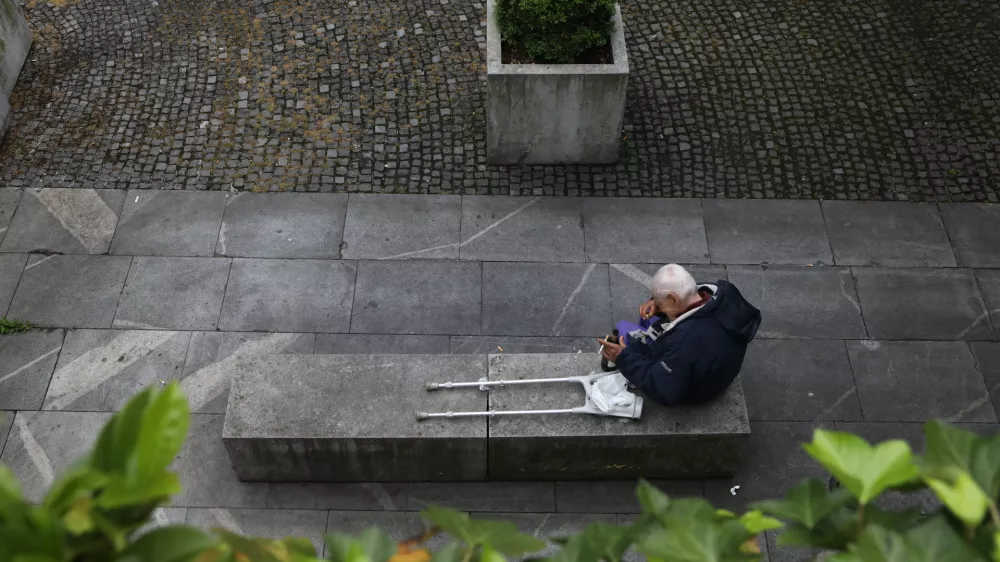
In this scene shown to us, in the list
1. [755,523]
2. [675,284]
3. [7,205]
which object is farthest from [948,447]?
[7,205]

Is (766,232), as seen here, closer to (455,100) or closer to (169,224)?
(455,100)

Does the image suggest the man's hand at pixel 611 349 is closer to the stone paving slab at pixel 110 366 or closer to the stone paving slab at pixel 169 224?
Result: the stone paving slab at pixel 110 366

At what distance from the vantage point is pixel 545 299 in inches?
274

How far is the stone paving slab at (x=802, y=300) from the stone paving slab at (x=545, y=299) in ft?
4.12

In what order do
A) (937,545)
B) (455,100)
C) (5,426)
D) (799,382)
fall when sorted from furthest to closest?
(455,100), (799,382), (5,426), (937,545)

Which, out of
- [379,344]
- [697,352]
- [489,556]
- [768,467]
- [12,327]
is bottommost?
[768,467]

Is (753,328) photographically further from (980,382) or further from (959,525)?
(959,525)

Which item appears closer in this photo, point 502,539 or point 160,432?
point 160,432

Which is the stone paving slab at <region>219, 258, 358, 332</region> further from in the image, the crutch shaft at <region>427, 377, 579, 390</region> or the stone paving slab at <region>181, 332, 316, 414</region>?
the crutch shaft at <region>427, 377, 579, 390</region>

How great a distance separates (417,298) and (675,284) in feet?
8.46

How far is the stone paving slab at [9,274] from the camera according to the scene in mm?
6910

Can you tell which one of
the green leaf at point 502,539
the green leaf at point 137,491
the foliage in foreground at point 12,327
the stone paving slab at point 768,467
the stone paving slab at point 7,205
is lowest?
the stone paving slab at point 768,467

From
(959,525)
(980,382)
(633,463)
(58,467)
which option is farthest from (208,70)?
(959,525)

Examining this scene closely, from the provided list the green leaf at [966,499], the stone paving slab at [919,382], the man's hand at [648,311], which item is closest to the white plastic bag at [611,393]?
the man's hand at [648,311]
